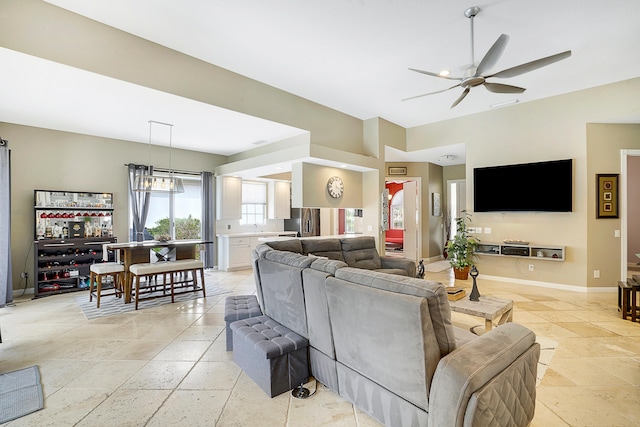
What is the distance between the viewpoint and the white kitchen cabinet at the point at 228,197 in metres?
7.23

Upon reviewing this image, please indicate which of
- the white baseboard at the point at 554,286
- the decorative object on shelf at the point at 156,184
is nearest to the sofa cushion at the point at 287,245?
the decorative object on shelf at the point at 156,184

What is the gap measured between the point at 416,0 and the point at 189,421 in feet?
13.3

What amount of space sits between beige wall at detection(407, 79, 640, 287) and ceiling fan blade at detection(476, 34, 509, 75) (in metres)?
3.26

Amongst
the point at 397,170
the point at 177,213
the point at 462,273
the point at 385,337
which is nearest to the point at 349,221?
the point at 397,170

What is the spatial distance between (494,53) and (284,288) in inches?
118

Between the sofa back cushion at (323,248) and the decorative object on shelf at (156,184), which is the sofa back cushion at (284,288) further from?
the decorative object on shelf at (156,184)

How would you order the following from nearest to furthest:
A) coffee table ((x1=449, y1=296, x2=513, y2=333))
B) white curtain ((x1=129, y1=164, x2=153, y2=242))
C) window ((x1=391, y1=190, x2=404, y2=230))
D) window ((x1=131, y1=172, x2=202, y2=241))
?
coffee table ((x1=449, y1=296, x2=513, y2=333)), white curtain ((x1=129, y1=164, x2=153, y2=242)), window ((x1=131, y1=172, x2=202, y2=241)), window ((x1=391, y1=190, x2=404, y2=230))

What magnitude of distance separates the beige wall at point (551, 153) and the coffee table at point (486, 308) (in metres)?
2.99

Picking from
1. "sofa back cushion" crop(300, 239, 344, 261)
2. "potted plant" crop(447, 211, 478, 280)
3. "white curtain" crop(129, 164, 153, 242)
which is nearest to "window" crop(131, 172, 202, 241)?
"white curtain" crop(129, 164, 153, 242)

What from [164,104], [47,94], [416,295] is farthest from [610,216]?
[47,94]

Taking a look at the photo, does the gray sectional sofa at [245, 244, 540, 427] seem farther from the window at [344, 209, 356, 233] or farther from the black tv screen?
the window at [344, 209, 356, 233]

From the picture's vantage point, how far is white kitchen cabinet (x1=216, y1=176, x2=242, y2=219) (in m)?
7.23

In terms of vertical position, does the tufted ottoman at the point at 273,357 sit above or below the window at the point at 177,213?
below

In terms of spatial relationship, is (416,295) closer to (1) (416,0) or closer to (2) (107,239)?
(1) (416,0)
